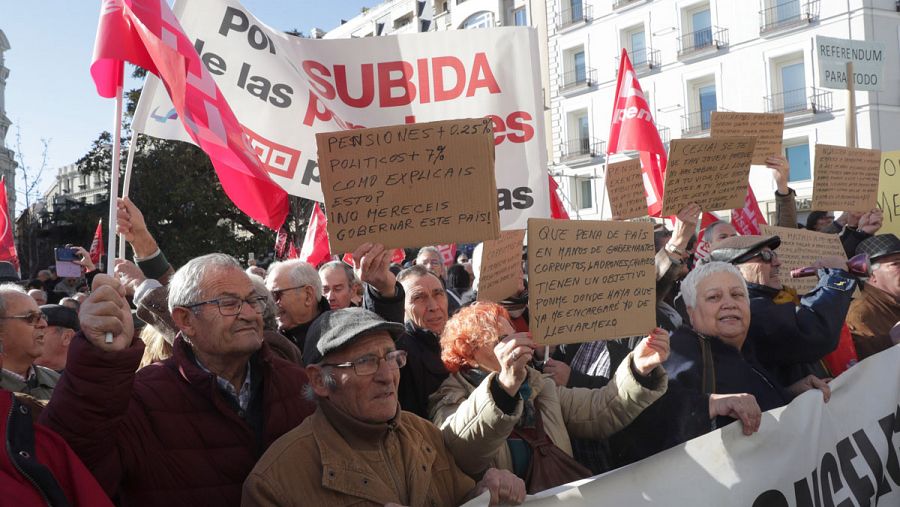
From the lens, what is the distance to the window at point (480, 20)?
37.2m

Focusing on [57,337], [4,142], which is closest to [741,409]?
[57,337]

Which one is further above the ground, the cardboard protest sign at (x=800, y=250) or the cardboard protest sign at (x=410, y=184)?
the cardboard protest sign at (x=410, y=184)

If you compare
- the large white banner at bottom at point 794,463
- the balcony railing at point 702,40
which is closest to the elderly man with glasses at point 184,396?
the large white banner at bottom at point 794,463

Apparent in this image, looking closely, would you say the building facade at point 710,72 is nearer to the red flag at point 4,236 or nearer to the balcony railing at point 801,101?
the balcony railing at point 801,101

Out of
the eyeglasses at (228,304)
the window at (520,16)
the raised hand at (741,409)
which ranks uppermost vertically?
the window at (520,16)

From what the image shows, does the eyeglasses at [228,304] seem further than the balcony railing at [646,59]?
No

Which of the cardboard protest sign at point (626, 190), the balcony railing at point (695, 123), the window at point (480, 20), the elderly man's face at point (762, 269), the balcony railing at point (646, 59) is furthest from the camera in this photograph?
the window at point (480, 20)

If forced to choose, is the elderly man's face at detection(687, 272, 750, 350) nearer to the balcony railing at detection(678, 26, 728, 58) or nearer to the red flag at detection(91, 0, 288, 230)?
the red flag at detection(91, 0, 288, 230)

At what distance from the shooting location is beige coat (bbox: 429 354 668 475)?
104 inches

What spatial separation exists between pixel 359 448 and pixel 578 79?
104ft

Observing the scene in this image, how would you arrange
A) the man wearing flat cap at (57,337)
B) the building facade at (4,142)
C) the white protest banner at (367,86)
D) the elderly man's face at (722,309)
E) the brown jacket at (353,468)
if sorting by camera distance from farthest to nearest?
the building facade at (4,142), the white protest banner at (367,86), the man wearing flat cap at (57,337), the elderly man's face at (722,309), the brown jacket at (353,468)

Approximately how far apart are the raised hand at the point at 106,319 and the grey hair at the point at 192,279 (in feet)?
1.78

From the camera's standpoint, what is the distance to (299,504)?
2348 mm

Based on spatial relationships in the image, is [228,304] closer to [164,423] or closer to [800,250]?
[164,423]
